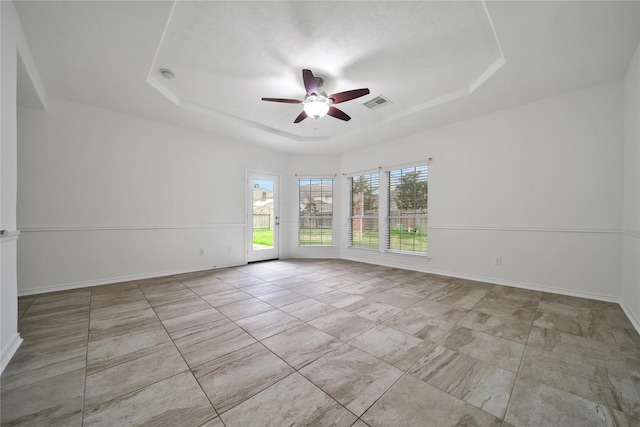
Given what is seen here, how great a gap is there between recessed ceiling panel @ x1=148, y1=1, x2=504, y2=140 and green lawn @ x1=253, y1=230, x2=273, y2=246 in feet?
9.79

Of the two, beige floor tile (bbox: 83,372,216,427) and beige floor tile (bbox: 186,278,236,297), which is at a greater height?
beige floor tile (bbox: 83,372,216,427)

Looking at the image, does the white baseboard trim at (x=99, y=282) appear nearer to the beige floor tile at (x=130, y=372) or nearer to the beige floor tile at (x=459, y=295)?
the beige floor tile at (x=130, y=372)

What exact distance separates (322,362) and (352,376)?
0.26m

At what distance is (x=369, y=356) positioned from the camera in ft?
6.36

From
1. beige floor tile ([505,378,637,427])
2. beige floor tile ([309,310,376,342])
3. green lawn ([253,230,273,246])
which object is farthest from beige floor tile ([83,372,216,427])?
green lawn ([253,230,273,246])

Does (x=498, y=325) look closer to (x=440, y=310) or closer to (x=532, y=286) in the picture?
(x=440, y=310)

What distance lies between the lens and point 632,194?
9.14ft

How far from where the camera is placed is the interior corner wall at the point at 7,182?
1833 millimetres

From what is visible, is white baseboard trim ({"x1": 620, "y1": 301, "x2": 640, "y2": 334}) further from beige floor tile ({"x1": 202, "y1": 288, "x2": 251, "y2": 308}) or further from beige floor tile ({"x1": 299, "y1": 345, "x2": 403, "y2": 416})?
beige floor tile ({"x1": 202, "y1": 288, "x2": 251, "y2": 308})

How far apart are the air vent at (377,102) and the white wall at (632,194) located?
2568mm

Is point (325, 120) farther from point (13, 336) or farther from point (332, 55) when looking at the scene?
point (13, 336)

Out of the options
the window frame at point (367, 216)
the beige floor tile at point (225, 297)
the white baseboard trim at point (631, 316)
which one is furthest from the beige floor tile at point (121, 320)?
the white baseboard trim at point (631, 316)

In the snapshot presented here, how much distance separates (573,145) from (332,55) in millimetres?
3476

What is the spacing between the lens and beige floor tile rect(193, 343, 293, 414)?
150 cm
